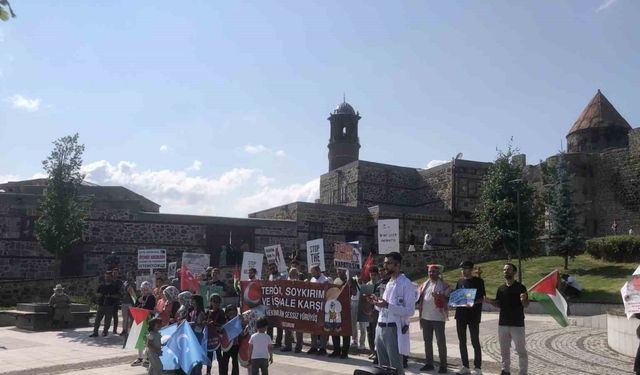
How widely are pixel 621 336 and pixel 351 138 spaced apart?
39.6m

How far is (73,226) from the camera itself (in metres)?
25.3

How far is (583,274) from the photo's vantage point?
87.0 feet

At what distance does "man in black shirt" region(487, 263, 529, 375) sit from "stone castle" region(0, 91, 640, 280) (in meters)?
22.6

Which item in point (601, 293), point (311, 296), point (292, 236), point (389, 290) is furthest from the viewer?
point (292, 236)

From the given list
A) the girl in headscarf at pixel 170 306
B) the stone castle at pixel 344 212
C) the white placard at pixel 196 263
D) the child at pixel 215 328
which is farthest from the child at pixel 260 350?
the stone castle at pixel 344 212

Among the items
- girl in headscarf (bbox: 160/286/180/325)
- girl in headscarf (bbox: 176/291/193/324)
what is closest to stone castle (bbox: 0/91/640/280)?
girl in headscarf (bbox: 160/286/180/325)

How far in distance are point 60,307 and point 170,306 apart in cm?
1009

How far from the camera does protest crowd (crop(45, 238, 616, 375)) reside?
28.9ft

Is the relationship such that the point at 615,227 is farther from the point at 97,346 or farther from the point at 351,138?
the point at 97,346

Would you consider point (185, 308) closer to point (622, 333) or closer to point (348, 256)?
point (348, 256)

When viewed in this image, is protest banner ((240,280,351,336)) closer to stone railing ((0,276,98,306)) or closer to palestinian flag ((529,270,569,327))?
palestinian flag ((529,270,569,327))

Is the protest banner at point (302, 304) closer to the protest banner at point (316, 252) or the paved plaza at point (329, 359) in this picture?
the paved plaza at point (329, 359)

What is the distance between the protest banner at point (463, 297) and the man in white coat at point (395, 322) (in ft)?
5.35

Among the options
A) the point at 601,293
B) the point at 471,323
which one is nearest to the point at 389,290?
the point at 471,323
